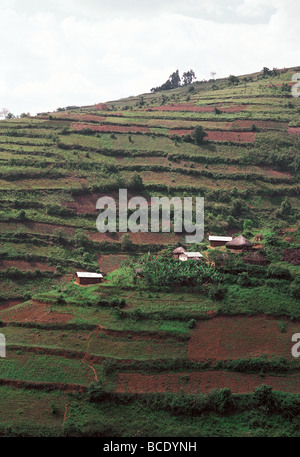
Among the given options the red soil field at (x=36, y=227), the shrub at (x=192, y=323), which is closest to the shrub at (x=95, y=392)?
the shrub at (x=192, y=323)

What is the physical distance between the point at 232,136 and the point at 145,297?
46.3m

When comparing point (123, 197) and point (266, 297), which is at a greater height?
point (123, 197)

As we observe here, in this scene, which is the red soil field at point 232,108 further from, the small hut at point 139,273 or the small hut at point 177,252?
the small hut at point 139,273

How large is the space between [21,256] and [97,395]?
24043 millimetres

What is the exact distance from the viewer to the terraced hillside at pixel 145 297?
2905cm

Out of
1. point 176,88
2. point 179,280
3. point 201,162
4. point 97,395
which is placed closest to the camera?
point 97,395

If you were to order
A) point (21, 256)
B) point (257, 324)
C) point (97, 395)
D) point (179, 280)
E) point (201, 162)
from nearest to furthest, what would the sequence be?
point (97, 395)
point (257, 324)
point (179, 280)
point (21, 256)
point (201, 162)

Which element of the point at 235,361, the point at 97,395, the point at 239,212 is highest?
→ the point at 239,212

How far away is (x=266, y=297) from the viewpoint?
122ft

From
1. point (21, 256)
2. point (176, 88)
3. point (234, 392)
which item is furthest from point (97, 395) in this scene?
point (176, 88)

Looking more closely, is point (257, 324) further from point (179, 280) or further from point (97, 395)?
point (97, 395)

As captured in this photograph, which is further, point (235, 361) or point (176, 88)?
point (176, 88)

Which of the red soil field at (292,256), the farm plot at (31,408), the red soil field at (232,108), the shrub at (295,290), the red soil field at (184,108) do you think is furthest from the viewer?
the red soil field at (184,108)

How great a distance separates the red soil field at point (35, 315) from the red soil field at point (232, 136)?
157 feet
